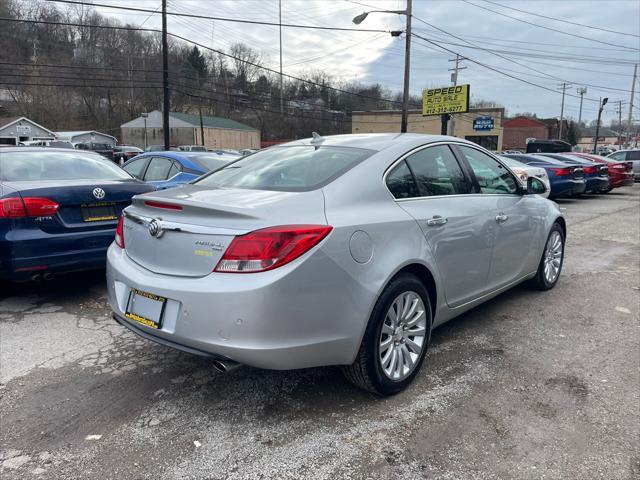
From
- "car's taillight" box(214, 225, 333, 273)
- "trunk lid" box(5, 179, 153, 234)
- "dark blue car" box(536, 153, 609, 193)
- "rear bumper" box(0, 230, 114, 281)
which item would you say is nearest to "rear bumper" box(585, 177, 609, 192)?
"dark blue car" box(536, 153, 609, 193)

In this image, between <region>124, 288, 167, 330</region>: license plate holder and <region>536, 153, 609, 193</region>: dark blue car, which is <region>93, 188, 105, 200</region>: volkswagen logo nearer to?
<region>124, 288, 167, 330</region>: license plate holder

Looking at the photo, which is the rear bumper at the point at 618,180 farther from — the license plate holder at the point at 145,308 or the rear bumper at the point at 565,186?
the license plate holder at the point at 145,308

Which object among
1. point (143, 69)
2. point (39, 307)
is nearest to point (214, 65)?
point (143, 69)

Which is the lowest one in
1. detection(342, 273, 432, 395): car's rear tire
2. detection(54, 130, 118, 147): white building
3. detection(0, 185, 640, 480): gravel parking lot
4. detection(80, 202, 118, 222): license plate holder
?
detection(0, 185, 640, 480): gravel parking lot

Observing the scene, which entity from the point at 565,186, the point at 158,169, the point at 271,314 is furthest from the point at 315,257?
the point at 565,186

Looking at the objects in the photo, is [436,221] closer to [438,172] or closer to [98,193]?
[438,172]

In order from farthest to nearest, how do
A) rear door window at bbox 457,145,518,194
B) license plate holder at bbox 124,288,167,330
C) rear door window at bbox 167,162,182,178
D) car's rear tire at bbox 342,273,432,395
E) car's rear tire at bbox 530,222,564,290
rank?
1. rear door window at bbox 167,162,182,178
2. car's rear tire at bbox 530,222,564,290
3. rear door window at bbox 457,145,518,194
4. car's rear tire at bbox 342,273,432,395
5. license plate holder at bbox 124,288,167,330

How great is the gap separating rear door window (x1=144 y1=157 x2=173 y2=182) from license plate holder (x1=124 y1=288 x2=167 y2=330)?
5.02 metres

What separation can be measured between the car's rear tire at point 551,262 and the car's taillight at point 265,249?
3.36 m

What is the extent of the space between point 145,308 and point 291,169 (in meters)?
1.27

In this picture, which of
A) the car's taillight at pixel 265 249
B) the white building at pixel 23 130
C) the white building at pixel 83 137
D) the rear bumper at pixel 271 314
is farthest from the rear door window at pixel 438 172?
the white building at pixel 23 130

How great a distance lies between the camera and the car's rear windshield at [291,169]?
9.37ft

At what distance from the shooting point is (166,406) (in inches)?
110

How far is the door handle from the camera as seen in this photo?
305cm
